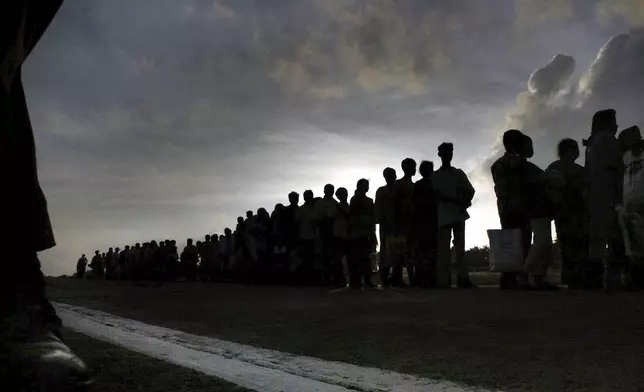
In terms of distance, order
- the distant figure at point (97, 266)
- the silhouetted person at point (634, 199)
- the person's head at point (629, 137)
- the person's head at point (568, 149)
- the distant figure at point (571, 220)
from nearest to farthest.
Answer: the silhouetted person at point (634, 199) < the person's head at point (629, 137) < the distant figure at point (571, 220) < the person's head at point (568, 149) < the distant figure at point (97, 266)

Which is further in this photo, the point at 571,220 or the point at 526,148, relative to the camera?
the point at 526,148

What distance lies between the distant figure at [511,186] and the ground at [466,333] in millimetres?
1628

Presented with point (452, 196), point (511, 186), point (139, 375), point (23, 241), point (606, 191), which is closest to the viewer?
point (23, 241)

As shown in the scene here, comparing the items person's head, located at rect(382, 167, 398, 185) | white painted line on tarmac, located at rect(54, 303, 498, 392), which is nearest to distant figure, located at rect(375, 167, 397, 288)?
person's head, located at rect(382, 167, 398, 185)

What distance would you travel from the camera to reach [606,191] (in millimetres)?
7812

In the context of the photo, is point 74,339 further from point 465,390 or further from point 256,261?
point 256,261

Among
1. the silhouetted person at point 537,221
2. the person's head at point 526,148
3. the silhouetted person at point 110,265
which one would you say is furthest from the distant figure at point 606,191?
the silhouetted person at point 110,265

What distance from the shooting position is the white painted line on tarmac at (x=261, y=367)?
2.50 m

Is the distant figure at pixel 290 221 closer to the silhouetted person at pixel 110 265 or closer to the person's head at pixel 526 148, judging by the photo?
the person's head at pixel 526 148

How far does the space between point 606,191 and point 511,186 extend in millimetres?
1316

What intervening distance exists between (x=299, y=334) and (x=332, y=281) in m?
8.76

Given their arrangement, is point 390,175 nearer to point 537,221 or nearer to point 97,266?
point 537,221

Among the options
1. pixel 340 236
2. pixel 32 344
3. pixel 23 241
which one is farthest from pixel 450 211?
pixel 32 344

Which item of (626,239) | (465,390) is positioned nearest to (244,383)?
(465,390)
